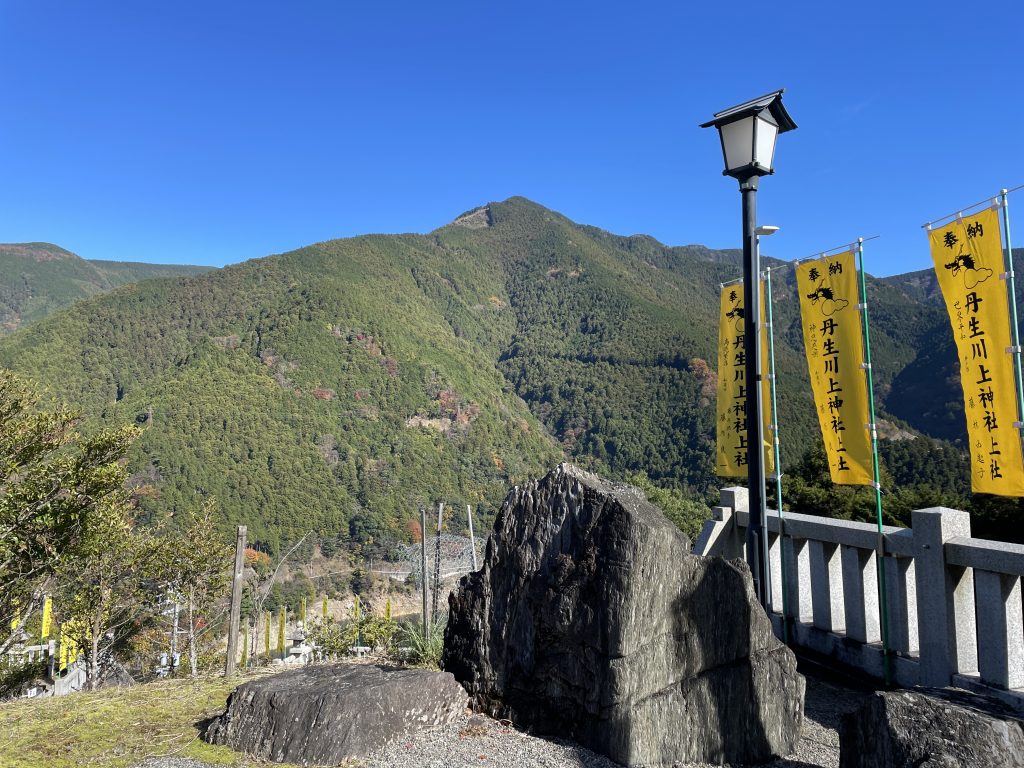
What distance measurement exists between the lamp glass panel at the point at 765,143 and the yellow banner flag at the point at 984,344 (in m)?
1.32

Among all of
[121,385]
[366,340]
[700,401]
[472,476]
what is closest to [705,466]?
[700,401]

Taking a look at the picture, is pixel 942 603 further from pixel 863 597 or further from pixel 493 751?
pixel 493 751

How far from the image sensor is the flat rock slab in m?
3.66

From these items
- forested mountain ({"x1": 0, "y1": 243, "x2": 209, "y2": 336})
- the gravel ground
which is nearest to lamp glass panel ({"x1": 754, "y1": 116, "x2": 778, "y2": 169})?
the gravel ground

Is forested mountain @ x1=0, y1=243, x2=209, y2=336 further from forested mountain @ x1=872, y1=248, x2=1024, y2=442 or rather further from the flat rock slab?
the flat rock slab

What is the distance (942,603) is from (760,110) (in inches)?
139

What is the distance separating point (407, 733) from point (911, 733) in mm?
2516

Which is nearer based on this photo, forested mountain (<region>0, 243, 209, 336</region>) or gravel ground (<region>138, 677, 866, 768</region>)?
gravel ground (<region>138, 677, 866, 768</region>)

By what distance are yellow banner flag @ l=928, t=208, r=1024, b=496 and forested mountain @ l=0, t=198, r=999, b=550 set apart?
4343 centimetres

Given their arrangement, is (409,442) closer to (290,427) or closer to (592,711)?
(290,427)

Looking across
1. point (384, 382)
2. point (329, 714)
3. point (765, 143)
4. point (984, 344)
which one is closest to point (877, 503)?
point (984, 344)

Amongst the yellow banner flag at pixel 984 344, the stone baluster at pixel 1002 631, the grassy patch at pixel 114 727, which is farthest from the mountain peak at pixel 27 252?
the stone baluster at pixel 1002 631

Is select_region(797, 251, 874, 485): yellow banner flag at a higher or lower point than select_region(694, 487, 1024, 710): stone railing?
higher

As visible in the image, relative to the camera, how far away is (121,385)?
269ft
